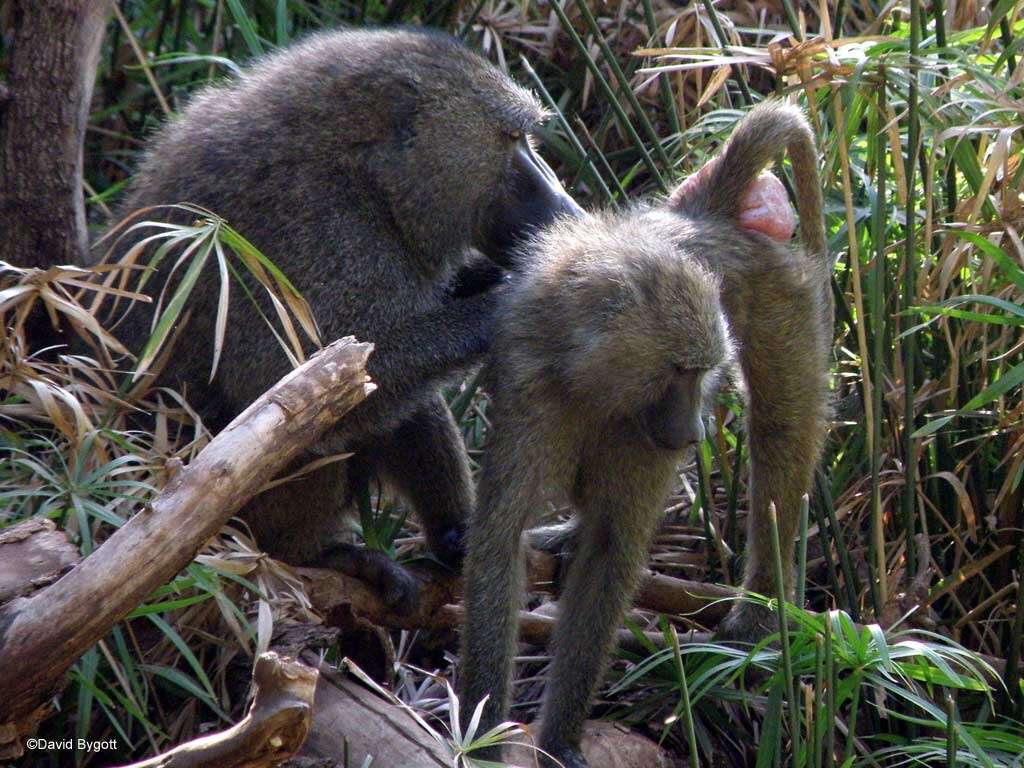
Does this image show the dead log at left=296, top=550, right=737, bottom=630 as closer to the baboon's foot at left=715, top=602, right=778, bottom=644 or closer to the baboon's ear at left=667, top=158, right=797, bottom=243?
the baboon's foot at left=715, top=602, right=778, bottom=644

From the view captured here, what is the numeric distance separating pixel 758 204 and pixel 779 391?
0.41 metres

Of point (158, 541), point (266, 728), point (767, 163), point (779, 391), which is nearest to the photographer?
point (266, 728)

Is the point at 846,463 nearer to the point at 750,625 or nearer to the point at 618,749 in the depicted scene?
the point at 750,625

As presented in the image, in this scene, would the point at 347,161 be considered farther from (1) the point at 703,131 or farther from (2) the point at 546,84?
(2) the point at 546,84

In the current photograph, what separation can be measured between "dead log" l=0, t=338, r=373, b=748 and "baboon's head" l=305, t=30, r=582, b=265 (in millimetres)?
1105

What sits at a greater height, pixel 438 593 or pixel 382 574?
pixel 382 574

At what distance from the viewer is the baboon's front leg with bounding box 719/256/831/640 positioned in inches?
108

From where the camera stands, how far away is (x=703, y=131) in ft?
9.92

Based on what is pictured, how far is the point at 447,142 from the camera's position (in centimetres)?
291

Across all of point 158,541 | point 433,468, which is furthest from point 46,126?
point 158,541

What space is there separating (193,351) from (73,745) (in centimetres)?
88

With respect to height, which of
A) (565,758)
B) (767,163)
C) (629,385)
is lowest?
(565,758)

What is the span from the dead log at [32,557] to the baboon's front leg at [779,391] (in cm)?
144

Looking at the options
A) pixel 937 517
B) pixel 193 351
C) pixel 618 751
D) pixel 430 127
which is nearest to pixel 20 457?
pixel 193 351
